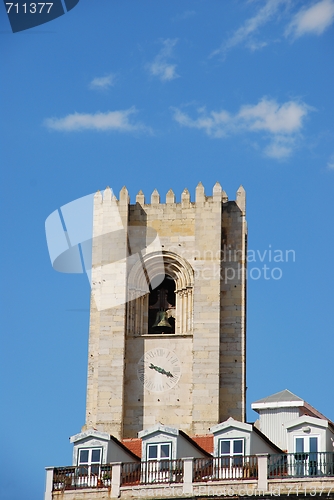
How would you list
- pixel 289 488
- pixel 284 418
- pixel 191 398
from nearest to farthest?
pixel 289 488, pixel 284 418, pixel 191 398

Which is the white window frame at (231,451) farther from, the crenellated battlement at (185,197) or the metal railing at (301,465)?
the crenellated battlement at (185,197)

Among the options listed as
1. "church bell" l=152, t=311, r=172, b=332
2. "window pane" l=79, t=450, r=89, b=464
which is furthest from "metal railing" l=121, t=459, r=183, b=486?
"church bell" l=152, t=311, r=172, b=332

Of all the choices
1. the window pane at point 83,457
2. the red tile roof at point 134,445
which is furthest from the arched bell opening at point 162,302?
the window pane at point 83,457

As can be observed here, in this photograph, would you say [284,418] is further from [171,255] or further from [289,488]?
[171,255]

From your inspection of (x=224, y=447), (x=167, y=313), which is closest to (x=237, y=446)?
(x=224, y=447)

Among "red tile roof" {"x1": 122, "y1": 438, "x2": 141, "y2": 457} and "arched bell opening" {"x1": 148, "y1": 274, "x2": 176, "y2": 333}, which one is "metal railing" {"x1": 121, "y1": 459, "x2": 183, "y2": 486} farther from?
"arched bell opening" {"x1": 148, "y1": 274, "x2": 176, "y2": 333}

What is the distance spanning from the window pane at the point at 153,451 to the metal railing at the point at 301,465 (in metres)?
4.31

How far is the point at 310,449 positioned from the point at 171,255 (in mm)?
19087

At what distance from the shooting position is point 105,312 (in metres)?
75.9

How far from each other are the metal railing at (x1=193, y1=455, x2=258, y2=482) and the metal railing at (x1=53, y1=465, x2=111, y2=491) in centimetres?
324

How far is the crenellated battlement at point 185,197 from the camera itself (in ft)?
254

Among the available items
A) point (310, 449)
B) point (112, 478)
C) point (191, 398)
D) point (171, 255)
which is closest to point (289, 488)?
point (310, 449)

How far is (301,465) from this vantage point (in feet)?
193

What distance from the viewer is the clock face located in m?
74.6
